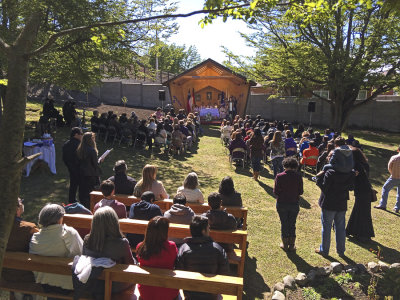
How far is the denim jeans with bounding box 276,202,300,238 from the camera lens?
19.1 ft

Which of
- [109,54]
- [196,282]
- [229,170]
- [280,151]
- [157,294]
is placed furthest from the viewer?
[109,54]

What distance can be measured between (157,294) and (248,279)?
1926mm

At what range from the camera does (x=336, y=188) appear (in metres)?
5.61

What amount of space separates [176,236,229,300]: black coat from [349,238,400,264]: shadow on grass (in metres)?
3.59

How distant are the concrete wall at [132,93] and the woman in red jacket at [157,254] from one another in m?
28.3

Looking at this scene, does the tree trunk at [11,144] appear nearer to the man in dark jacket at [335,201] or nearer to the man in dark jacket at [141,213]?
the man in dark jacket at [141,213]

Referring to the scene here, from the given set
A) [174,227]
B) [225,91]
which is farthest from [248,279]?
[225,91]

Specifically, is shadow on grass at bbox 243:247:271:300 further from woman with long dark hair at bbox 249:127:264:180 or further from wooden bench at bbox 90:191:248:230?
woman with long dark hair at bbox 249:127:264:180

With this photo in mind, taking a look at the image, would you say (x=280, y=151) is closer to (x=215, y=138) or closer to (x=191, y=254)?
(x=191, y=254)

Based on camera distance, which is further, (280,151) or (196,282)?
(280,151)

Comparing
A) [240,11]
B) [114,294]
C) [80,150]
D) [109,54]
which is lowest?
[114,294]

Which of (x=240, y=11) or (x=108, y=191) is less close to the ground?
(x=240, y=11)

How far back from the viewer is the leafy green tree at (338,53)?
16.5 meters

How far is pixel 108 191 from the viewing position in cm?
485
